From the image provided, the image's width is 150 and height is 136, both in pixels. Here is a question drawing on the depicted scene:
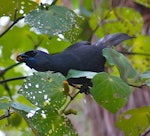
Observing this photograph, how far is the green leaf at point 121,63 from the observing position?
86 cm

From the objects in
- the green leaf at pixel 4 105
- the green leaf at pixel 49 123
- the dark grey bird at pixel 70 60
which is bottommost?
the green leaf at pixel 49 123

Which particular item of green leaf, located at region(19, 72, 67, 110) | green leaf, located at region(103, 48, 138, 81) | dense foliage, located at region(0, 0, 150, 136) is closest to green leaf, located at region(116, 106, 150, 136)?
dense foliage, located at region(0, 0, 150, 136)

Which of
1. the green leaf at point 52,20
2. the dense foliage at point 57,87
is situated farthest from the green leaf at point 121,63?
the green leaf at point 52,20

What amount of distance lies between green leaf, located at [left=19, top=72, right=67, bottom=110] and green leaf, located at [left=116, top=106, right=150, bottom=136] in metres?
0.23

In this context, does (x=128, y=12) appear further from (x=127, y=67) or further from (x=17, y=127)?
(x=127, y=67)

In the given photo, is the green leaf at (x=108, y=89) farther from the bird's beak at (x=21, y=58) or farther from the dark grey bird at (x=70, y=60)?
the bird's beak at (x=21, y=58)

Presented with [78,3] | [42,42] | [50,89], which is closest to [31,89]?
[50,89]

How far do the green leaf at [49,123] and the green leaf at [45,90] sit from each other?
0.9 inches

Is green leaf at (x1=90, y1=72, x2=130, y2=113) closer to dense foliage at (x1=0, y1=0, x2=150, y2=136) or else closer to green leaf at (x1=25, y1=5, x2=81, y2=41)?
dense foliage at (x1=0, y1=0, x2=150, y2=136)

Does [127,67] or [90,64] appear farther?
[90,64]

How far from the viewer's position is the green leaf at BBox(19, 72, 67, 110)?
2.66 feet

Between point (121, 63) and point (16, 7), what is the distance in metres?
0.29

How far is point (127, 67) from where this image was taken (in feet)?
2.93

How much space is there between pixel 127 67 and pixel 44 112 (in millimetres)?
188
